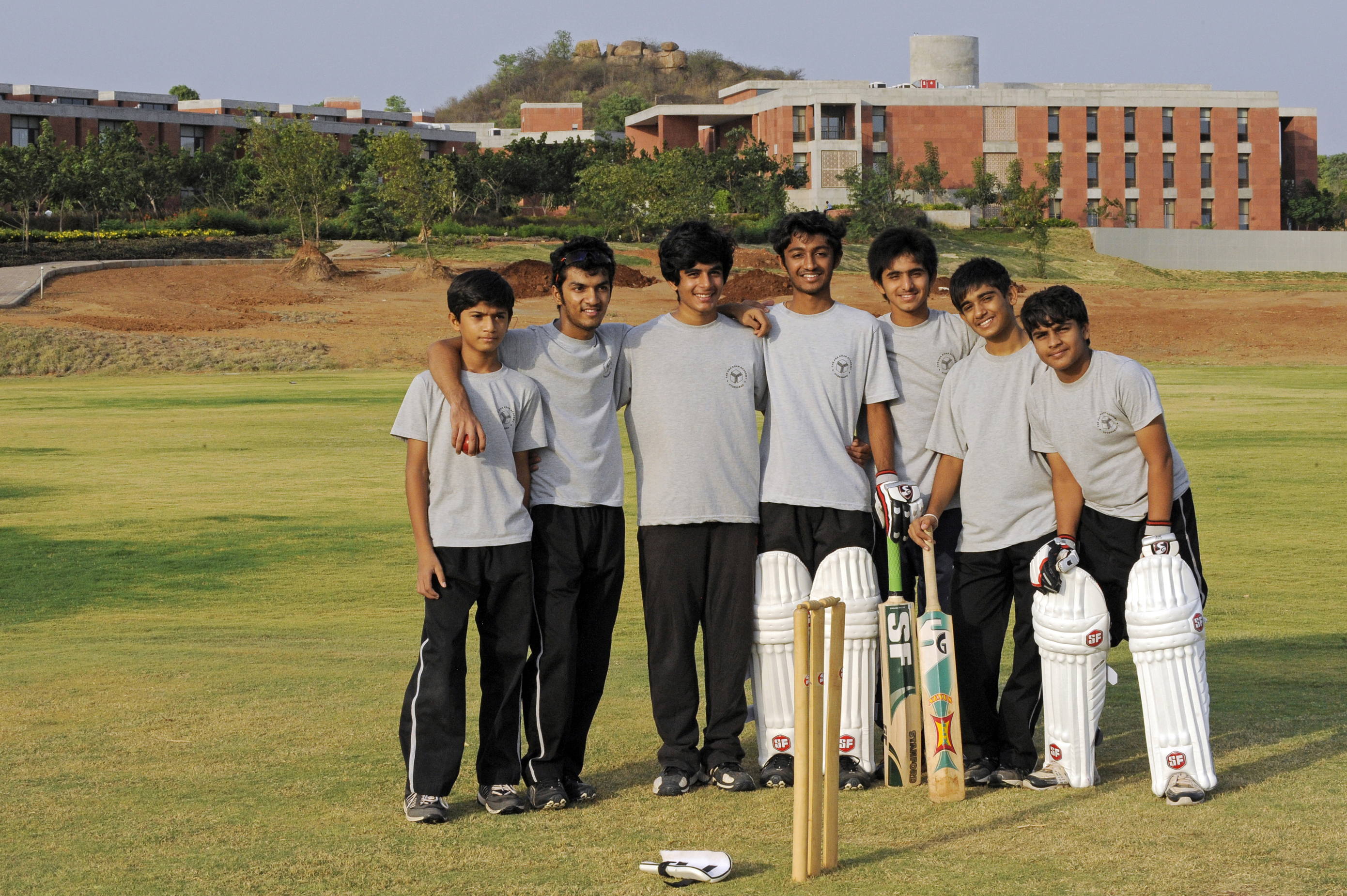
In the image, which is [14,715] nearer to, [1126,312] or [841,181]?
[1126,312]

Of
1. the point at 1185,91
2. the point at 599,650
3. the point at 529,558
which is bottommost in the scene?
the point at 599,650

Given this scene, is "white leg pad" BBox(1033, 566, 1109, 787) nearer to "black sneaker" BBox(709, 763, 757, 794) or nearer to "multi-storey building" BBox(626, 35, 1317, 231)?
"black sneaker" BBox(709, 763, 757, 794)

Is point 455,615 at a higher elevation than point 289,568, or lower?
higher

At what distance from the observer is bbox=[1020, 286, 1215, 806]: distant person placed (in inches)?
185

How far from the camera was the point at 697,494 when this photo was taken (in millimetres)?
5023

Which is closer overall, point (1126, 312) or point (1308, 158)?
point (1126, 312)

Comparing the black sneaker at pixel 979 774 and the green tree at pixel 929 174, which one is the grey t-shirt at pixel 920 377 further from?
the green tree at pixel 929 174

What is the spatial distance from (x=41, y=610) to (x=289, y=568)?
1.98 m

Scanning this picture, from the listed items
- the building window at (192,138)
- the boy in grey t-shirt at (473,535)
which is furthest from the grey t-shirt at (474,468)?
the building window at (192,138)

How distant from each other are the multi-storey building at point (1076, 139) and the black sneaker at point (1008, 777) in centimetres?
6870

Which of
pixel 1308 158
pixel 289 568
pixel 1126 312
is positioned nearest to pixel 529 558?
pixel 289 568

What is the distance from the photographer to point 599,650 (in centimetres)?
513

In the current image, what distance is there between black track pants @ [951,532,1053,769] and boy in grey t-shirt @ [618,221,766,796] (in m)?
0.80

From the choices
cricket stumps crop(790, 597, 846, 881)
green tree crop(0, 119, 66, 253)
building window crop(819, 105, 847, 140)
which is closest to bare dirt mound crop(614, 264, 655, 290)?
green tree crop(0, 119, 66, 253)
